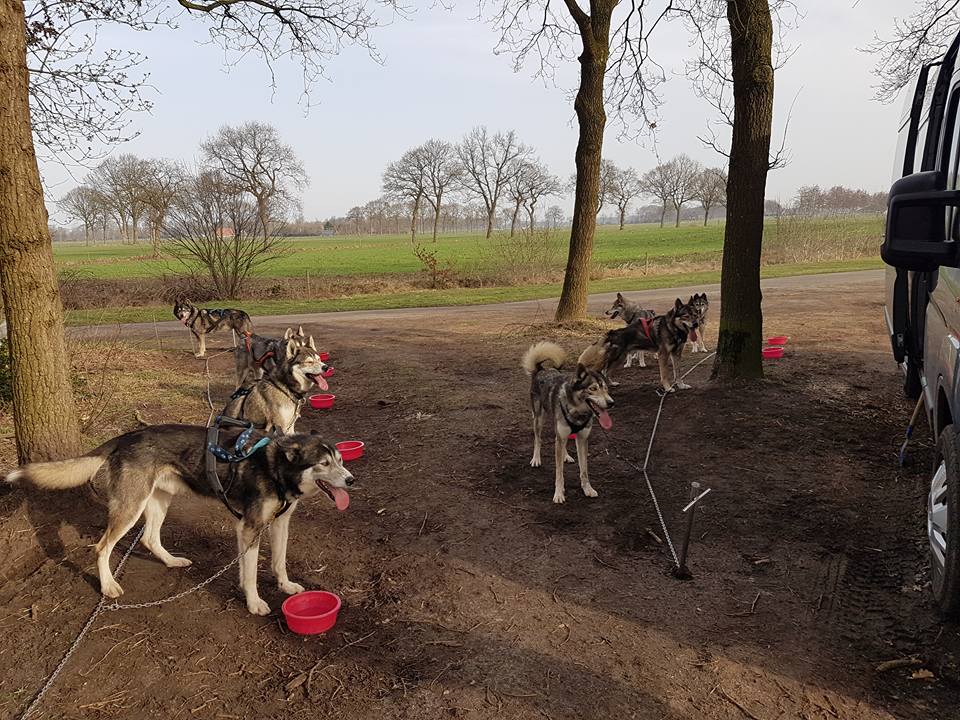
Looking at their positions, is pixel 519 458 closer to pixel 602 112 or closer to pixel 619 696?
pixel 619 696

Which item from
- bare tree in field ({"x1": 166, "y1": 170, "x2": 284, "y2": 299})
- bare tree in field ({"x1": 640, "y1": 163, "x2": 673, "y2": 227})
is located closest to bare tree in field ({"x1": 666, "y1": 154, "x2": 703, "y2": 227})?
bare tree in field ({"x1": 640, "y1": 163, "x2": 673, "y2": 227})

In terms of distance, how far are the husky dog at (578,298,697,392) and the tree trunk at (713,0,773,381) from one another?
1.32m

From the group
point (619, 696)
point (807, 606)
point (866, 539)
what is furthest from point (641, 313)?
point (619, 696)

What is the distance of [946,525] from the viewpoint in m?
3.32

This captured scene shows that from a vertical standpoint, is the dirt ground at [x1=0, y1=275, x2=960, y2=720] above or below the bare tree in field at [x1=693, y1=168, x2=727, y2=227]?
below

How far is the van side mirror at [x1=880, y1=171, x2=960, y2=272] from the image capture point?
109 inches

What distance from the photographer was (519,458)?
23.9ft

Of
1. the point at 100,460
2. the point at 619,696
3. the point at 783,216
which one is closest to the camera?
the point at 619,696

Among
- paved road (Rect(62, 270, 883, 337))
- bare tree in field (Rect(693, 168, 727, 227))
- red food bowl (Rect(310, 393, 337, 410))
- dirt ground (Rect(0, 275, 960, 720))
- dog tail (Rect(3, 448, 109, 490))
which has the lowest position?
dirt ground (Rect(0, 275, 960, 720))

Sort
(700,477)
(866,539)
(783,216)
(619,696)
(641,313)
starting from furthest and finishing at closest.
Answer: (783,216) < (641,313) < (700,477) < (866,539) < (619,696)

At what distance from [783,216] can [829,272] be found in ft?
30.5

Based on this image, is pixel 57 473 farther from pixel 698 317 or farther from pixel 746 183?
pixel 698 317

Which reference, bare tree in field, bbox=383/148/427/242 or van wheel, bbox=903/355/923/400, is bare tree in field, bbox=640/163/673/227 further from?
van wheel, bbox=903/355/923/400

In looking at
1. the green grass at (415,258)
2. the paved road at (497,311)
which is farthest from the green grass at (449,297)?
the green grass at (415,258)
